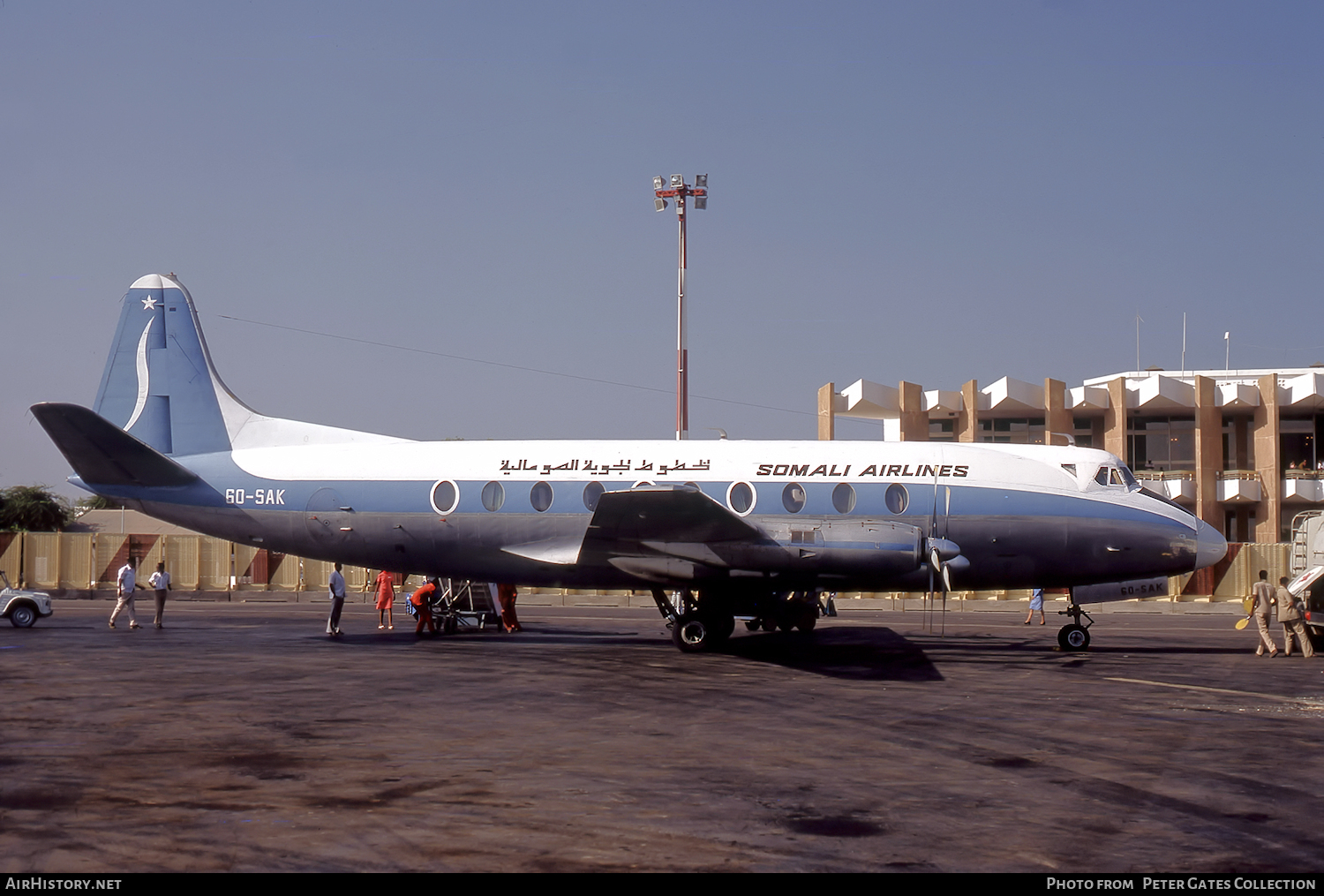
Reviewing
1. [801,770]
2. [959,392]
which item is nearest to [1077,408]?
[959,392]

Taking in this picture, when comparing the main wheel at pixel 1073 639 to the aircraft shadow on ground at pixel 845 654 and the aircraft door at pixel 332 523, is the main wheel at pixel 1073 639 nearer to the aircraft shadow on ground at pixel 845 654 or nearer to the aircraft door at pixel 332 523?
the aircraft shadow on ground at pixel 845 654

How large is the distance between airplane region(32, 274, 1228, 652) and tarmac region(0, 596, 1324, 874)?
1.64m

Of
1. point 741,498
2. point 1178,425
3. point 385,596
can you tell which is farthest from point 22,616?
point 1178,425

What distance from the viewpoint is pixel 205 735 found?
11.1 metres

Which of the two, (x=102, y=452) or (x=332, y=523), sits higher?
(x=102, y=452)

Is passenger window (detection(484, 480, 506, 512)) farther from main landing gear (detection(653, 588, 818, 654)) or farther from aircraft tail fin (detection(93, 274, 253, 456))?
aircraft tail fin (detection(93, 274, 253, 456))

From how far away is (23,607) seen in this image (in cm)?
2483

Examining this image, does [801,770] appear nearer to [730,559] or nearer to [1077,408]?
[730,559]

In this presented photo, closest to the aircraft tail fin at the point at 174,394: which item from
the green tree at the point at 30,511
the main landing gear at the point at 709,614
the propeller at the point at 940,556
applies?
the main landing gear at the point at 709,614

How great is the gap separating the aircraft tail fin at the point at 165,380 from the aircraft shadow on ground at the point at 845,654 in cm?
1191

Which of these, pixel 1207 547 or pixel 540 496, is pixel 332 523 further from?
pixel 1207 547

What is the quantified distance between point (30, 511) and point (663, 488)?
243ft

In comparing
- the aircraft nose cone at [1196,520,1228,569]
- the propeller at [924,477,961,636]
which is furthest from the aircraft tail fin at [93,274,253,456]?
the aircraft nose cone at [1196,520,1228,569]

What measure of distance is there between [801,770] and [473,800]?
3.16m
